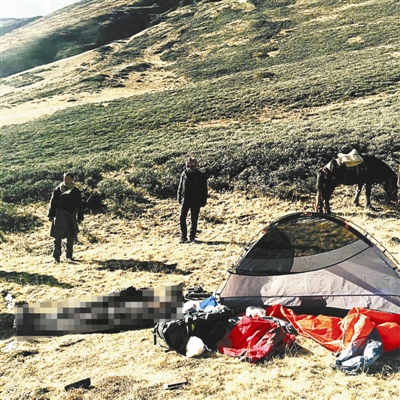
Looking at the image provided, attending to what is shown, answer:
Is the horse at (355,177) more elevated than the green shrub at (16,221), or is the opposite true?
the horse at (355,177)

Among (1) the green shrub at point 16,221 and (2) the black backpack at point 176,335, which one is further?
(1) the green shrub at point 16,221

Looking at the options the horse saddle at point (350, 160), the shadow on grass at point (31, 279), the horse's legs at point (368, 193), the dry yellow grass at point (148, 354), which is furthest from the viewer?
the horse's legs at point (368, 193)

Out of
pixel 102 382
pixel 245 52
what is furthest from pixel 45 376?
pixel 245 52

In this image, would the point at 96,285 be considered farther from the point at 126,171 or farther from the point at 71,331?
the point at 126,171

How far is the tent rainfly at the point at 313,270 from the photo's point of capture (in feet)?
19.6

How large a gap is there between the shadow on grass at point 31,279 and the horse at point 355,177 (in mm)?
6186

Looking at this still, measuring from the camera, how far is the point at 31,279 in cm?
822

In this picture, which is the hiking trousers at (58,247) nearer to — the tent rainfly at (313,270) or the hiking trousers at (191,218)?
the hiking trousers at (191,218)

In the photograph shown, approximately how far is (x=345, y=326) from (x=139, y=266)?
4641 mm

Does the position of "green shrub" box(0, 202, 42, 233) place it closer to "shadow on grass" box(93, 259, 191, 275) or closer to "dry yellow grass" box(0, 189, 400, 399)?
"dry yellow grass" box(0, 189, 400, 399)

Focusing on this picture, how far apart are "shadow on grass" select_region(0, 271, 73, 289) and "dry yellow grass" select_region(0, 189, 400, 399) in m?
0.10

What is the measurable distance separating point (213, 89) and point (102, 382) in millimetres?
33628

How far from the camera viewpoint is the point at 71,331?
5.85 m

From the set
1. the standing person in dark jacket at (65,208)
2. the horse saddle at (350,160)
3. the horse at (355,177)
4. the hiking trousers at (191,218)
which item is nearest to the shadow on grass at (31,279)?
the standing person in dark jacket at (65,208)
